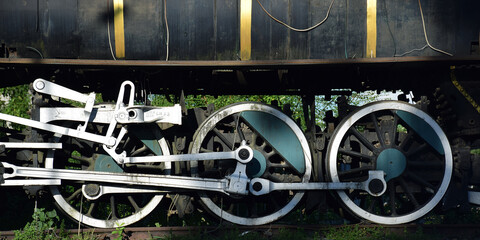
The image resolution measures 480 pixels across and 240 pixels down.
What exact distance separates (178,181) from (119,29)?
2156mm

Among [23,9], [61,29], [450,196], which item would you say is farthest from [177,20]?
[450,196]

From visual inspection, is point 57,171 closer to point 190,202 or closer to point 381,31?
point 190,202

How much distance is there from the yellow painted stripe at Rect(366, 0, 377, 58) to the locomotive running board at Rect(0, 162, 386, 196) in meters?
1.63

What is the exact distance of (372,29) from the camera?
6.61m

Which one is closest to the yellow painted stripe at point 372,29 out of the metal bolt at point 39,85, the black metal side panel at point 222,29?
the black metal side panel at point 222,29

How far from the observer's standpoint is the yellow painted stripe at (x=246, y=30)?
6582mm

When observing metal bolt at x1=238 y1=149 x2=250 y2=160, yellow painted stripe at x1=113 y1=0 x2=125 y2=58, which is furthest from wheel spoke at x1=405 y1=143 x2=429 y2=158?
yellow painted stripe at x1=113 y1=0 x2=125 y2=58

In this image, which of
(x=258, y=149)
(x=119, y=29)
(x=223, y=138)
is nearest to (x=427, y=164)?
(x=258, y=149)

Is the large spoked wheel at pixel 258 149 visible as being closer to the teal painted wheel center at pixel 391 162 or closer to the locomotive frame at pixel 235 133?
the locomotive frame at pixel 235 133

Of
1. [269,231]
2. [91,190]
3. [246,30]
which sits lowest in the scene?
[269,231]

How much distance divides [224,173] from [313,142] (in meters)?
1.32

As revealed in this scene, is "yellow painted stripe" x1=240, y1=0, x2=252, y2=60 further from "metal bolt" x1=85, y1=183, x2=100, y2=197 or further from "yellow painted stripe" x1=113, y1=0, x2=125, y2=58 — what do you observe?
"metal bolt" x1=85, y1=183, x2=100, y2=197

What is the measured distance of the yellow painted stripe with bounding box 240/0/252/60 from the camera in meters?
6.58

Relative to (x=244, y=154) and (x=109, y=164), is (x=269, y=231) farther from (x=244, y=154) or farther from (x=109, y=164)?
(x=109, y=164)
